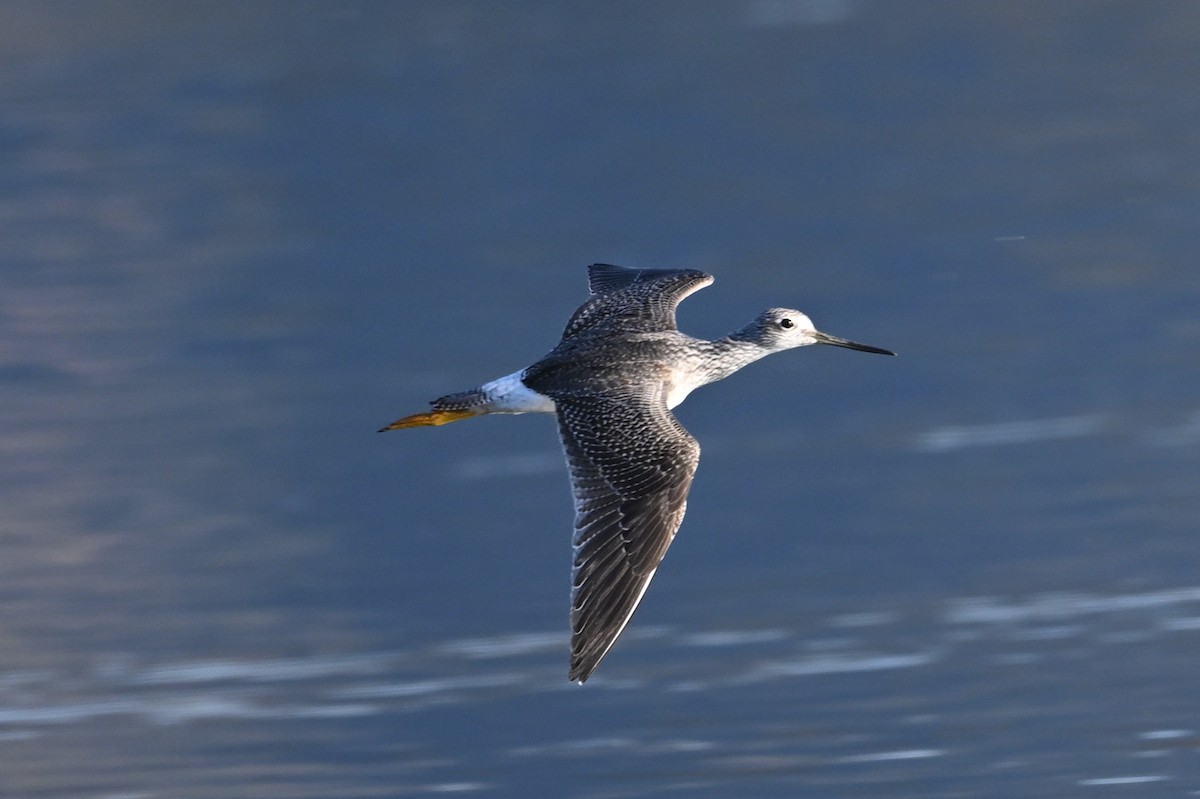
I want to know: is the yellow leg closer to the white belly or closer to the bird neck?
the white belly

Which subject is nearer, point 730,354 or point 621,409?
point 621,409

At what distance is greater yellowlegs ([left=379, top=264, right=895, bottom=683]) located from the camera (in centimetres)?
871

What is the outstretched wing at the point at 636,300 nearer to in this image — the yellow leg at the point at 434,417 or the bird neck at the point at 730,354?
the bird neck at the point at 730,354

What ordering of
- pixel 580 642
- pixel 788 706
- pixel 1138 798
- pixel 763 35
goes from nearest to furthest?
1. pixel 580 642
2. pixel 1138 798
3. pixel 788 706
4. pixel 763 35

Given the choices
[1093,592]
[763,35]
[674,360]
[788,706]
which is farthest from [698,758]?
[763,35]

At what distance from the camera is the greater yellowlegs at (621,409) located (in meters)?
8.71

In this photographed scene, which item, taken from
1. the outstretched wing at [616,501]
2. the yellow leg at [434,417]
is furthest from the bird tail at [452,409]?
the outstretched wing at [616,501]

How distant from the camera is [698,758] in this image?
34.6 ft

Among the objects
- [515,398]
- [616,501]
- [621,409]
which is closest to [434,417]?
[515,398]

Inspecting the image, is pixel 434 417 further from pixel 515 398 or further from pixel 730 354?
pixel 730 354

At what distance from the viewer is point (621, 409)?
974 centimetres

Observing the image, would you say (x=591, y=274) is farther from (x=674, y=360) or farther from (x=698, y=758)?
(x=698, y=758)

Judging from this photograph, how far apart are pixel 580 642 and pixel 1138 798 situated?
339 cm

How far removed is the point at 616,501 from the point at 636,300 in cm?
242
